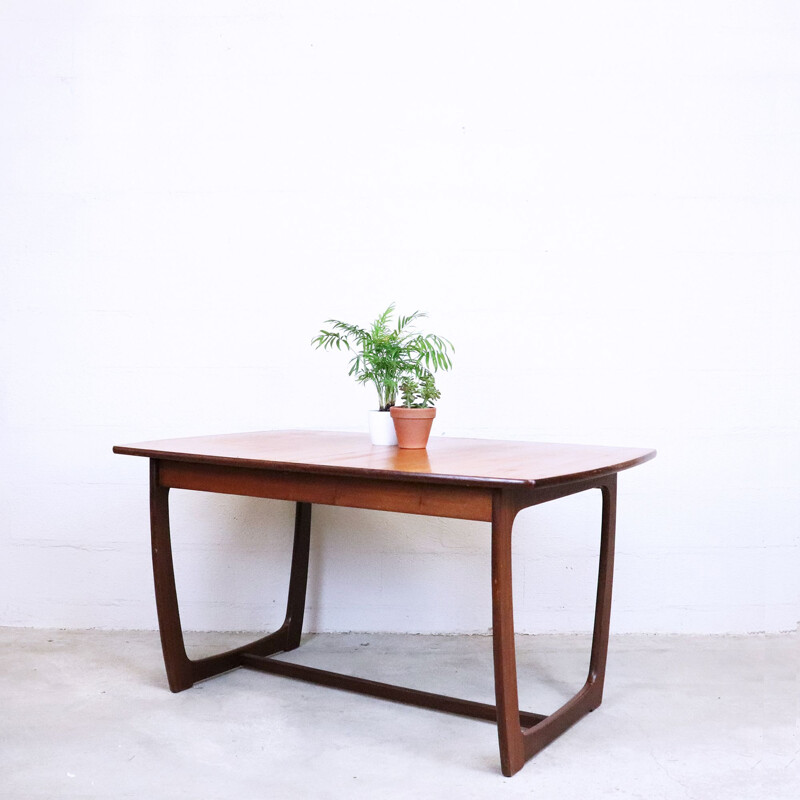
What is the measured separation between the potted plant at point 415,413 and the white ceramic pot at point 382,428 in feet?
0.27

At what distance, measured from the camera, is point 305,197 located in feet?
11.2

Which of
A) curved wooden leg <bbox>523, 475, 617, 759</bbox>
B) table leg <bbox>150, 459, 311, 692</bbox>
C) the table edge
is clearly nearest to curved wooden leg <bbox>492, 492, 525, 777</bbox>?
the table edge

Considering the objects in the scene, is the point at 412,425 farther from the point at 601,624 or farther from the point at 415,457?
the point at 601,624

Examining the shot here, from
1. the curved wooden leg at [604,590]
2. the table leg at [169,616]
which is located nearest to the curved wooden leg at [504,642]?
the curved wooden leg at [604,590]

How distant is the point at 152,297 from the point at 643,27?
2.09 meters

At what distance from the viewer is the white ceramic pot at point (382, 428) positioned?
2670 mm

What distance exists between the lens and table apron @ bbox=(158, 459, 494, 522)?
2.11 m

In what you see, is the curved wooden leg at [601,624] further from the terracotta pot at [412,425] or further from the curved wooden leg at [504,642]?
the terracotta pot at [412,425]

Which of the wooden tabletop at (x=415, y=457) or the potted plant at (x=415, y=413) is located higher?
the potted plant at (x=415, y=413)

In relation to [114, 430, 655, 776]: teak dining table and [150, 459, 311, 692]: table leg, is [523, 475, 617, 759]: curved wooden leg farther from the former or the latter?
[150, 459, 311, 692]: table leg

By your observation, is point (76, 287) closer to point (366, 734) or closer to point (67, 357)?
point (67, 357)

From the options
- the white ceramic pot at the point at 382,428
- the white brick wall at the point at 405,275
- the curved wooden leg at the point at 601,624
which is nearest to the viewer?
the curved wooden leg at the point at 601,624

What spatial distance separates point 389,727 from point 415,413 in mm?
860

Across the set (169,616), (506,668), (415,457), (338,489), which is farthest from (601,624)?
(169,616)
